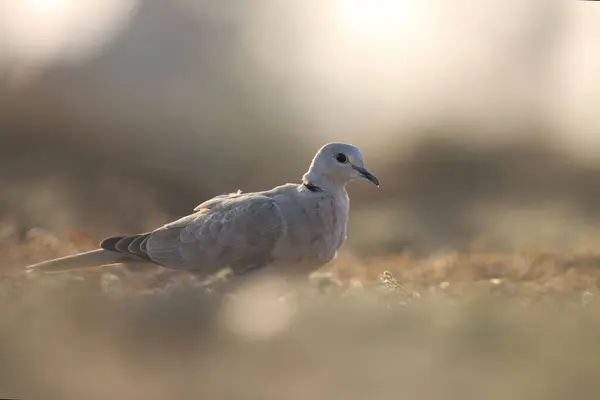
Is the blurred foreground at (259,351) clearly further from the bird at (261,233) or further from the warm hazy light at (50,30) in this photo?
the warm hazy light at (50,30)

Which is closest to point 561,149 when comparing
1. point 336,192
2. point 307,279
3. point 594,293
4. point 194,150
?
point 594,293

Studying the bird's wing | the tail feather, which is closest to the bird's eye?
the bird's wing

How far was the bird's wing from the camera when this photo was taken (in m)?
1.29

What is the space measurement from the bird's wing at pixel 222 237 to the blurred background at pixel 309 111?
0.04m

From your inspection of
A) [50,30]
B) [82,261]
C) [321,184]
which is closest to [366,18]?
[321,184]

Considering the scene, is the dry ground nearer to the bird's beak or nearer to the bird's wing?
the bird's wing

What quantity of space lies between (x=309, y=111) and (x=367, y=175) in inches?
6.6

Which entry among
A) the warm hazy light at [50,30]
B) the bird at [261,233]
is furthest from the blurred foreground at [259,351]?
the warm hazy light at [50,30]

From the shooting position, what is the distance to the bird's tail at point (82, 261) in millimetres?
1223

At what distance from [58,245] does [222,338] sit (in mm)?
399

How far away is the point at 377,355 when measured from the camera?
3.68 ft

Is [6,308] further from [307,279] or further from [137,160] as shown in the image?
[307,279]

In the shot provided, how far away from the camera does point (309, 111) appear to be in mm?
1346

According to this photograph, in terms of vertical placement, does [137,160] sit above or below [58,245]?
above
